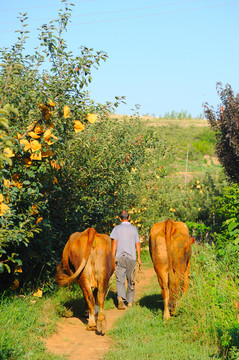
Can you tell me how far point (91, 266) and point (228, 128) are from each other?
6277 millimetres

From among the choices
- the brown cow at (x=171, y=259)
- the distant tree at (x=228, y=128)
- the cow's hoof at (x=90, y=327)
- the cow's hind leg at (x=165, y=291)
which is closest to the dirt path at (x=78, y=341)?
the cow's hoof at (x=90, y=327)

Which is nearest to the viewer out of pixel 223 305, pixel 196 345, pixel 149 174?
pixel 196 345

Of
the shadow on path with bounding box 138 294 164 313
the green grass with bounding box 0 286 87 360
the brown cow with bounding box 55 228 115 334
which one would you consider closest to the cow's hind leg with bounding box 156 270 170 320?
the shadow on path with bounding box 138 294 164 313

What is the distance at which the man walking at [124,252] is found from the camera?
8758 mm

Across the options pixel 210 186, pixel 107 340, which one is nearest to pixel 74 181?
pixel 107 340

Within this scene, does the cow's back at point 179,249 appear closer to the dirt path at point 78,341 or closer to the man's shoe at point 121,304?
the dirt path at point 78,341

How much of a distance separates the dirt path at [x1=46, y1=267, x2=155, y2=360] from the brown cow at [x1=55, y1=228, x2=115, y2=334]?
10.8 inches

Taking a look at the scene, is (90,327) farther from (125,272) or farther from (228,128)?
(228,128)

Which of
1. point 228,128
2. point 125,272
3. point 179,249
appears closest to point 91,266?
point 179,249

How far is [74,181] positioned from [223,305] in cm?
359

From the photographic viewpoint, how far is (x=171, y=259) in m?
7.60

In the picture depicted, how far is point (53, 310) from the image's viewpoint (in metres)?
7.39

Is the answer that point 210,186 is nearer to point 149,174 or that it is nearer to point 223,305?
point 149,174

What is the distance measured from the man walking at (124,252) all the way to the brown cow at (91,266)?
4.29 ft
